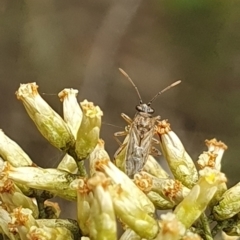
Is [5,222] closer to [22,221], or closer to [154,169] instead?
[22,221]

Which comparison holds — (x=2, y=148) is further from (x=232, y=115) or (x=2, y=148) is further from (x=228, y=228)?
(x=232, y=115)

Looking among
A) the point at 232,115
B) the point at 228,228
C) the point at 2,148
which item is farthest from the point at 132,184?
the point at 232,115

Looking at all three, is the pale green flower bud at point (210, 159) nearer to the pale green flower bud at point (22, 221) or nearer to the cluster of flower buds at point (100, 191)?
the cluster of flower buds at point (100, 191)

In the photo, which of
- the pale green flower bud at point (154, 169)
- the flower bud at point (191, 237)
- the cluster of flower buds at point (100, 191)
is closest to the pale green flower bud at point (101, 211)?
the cluster of flower buds at point (100, 191)

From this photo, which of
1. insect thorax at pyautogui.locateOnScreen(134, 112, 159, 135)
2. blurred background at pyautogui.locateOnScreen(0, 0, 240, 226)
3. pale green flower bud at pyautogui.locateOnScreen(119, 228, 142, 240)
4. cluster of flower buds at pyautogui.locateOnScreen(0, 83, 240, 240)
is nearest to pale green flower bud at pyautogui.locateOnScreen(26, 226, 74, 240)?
cluster of flower buds at pyautogui.locateOnScreen(0, 83, 240, 240)

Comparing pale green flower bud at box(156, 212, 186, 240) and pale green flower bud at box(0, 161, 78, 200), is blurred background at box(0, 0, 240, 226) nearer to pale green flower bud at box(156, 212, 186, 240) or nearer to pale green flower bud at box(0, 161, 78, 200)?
pale green flower bud at box(0, 161, 78, 200)
